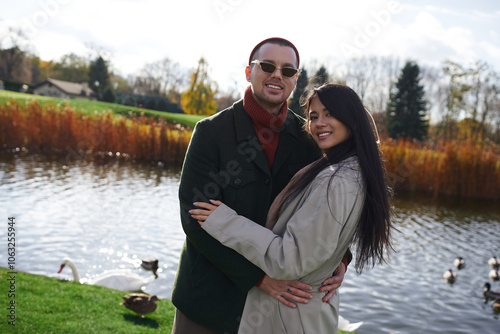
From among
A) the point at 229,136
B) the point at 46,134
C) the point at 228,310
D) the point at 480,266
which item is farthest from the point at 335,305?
the point at 46,134

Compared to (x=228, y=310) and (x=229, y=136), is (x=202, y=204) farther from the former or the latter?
(x=228, y=310)

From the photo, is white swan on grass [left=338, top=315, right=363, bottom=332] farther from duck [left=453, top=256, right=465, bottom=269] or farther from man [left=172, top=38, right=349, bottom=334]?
man [left=172, top=38, right=349, bottom=334]

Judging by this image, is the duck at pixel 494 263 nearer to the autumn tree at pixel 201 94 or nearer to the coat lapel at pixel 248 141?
the coat lapel at pixel 248 141

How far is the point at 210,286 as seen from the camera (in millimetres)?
2191

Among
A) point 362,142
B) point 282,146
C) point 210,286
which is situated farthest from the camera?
point 282,146

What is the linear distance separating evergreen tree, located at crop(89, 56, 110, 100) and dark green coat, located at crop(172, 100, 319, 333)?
49.5 meters

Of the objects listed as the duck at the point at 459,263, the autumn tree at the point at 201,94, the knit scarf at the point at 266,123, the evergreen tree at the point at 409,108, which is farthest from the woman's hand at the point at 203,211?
the autumn tree at the point at 201,94

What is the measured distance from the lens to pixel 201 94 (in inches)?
1599

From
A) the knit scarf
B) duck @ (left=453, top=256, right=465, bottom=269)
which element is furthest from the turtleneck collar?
duck @ (left=453, top=256, right=465, bottom=269)

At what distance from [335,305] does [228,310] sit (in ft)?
1.79

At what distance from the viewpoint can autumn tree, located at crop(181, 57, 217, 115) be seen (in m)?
38.9

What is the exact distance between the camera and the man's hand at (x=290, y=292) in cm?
191

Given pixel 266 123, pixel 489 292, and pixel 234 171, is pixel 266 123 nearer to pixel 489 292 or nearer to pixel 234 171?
pixel 234 171

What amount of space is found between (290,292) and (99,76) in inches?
2024
